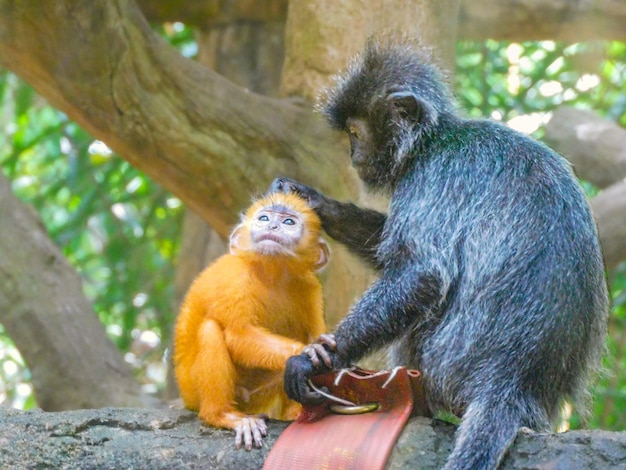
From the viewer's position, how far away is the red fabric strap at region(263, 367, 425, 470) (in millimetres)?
2867

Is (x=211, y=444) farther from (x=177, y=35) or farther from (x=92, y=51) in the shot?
(x=177, y=35)

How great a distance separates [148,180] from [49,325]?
202cm

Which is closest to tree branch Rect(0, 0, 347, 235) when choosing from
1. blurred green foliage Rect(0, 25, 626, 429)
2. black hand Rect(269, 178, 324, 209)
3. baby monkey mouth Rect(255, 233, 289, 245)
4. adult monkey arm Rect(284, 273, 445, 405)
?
black hand Rect(269, 178, 324, 209)

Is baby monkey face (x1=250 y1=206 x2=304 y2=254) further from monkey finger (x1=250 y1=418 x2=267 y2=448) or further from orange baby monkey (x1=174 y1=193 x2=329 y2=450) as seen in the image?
monkey finger (x1=250 y1=418 x2=267 y2=448)

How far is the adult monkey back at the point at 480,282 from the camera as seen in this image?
3.03 metres

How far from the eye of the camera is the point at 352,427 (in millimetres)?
2961

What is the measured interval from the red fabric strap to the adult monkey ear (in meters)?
1.07

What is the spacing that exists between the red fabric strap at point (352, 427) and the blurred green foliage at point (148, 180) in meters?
3.47

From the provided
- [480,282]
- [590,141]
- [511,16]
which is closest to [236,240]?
[480,282]

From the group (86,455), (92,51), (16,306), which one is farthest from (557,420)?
(16,306)

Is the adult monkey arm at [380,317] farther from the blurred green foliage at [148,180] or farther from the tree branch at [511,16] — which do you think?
the blurred green foliage at [148,180]

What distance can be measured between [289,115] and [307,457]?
7.82 feet

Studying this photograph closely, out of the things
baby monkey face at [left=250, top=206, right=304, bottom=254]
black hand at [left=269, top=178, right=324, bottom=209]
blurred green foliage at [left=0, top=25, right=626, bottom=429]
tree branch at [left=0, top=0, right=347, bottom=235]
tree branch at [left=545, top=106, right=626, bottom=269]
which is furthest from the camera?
blurred green foliage at [left=0, top=25, right=626, bottom=429]

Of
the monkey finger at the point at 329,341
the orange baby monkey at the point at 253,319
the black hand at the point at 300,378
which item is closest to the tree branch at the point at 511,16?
the orange baby monkey at the point at 253,319
